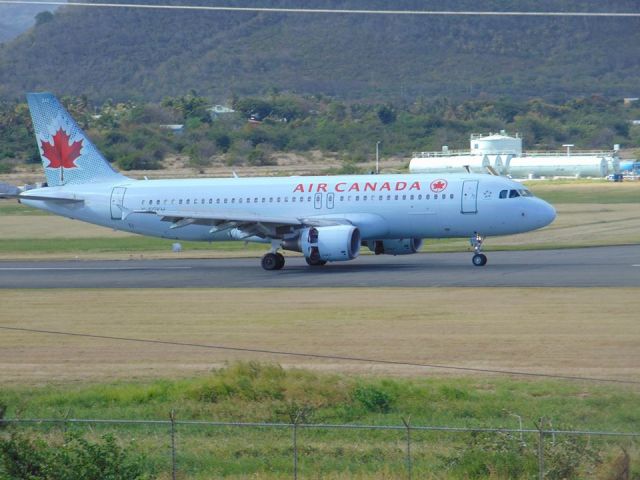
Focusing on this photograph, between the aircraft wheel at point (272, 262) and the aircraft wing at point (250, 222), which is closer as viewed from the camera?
the aircraft wing at point (250, 222)

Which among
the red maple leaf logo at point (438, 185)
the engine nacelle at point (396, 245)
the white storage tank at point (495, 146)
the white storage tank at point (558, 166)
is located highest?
the white storage tank at point (495, 146)

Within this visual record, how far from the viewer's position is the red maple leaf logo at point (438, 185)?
145 ft

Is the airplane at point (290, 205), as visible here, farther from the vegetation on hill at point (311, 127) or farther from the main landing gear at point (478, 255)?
the vegetation on hill at point (311, 127)

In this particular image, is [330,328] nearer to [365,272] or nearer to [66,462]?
[365,272]

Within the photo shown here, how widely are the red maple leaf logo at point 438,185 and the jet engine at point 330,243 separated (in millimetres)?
3235

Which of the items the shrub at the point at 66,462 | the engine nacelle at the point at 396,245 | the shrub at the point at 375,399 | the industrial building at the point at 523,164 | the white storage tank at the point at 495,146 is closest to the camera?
the shrub at the point at 66,462

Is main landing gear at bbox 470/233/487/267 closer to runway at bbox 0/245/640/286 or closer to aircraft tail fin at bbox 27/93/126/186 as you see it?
runway at bbox 0/245/640/286

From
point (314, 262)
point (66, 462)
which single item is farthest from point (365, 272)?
point (66, 462)

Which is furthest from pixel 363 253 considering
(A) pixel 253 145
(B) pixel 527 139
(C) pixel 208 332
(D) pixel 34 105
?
(B) pixel 527 139

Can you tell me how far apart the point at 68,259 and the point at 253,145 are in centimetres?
8888

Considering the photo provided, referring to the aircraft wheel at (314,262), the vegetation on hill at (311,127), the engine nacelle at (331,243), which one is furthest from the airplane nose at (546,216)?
the vegetation on hill at (311,127)

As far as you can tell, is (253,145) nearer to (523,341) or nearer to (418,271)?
(418,271)

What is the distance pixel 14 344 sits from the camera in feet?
93.6

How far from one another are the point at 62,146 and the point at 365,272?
14361 millimetres
